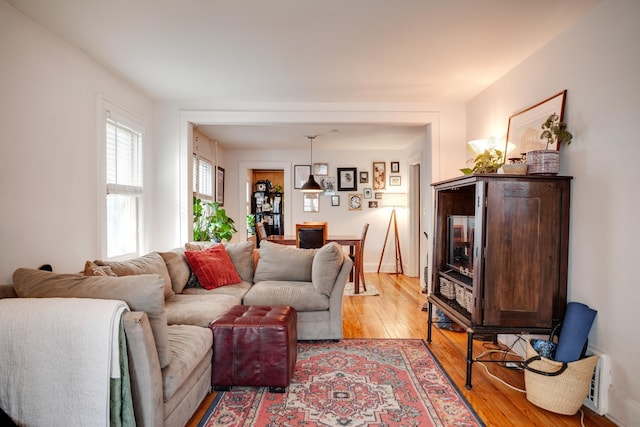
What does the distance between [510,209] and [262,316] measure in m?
1.82

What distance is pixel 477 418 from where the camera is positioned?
2135mm

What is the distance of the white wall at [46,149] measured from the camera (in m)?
A: 2.33

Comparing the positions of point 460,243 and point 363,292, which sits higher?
point 460,243

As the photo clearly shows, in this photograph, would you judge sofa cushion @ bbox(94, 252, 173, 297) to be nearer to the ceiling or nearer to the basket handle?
the ceiling

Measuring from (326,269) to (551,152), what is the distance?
1.97m

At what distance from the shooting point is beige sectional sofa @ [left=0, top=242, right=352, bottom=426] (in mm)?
1610

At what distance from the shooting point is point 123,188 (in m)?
3.71

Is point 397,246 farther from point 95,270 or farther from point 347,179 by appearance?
point 95,270

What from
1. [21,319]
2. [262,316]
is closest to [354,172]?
[262,316]

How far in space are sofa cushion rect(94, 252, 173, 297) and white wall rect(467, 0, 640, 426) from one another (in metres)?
2.79

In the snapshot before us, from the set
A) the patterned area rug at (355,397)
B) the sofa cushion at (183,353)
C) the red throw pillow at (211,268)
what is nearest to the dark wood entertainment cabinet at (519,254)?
the patterned area rug at (355,397)

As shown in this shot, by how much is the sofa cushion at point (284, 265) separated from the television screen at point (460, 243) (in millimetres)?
1399

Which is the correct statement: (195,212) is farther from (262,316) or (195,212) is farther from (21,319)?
(21,319)

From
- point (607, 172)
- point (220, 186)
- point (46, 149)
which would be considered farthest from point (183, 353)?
point (220, 186)
